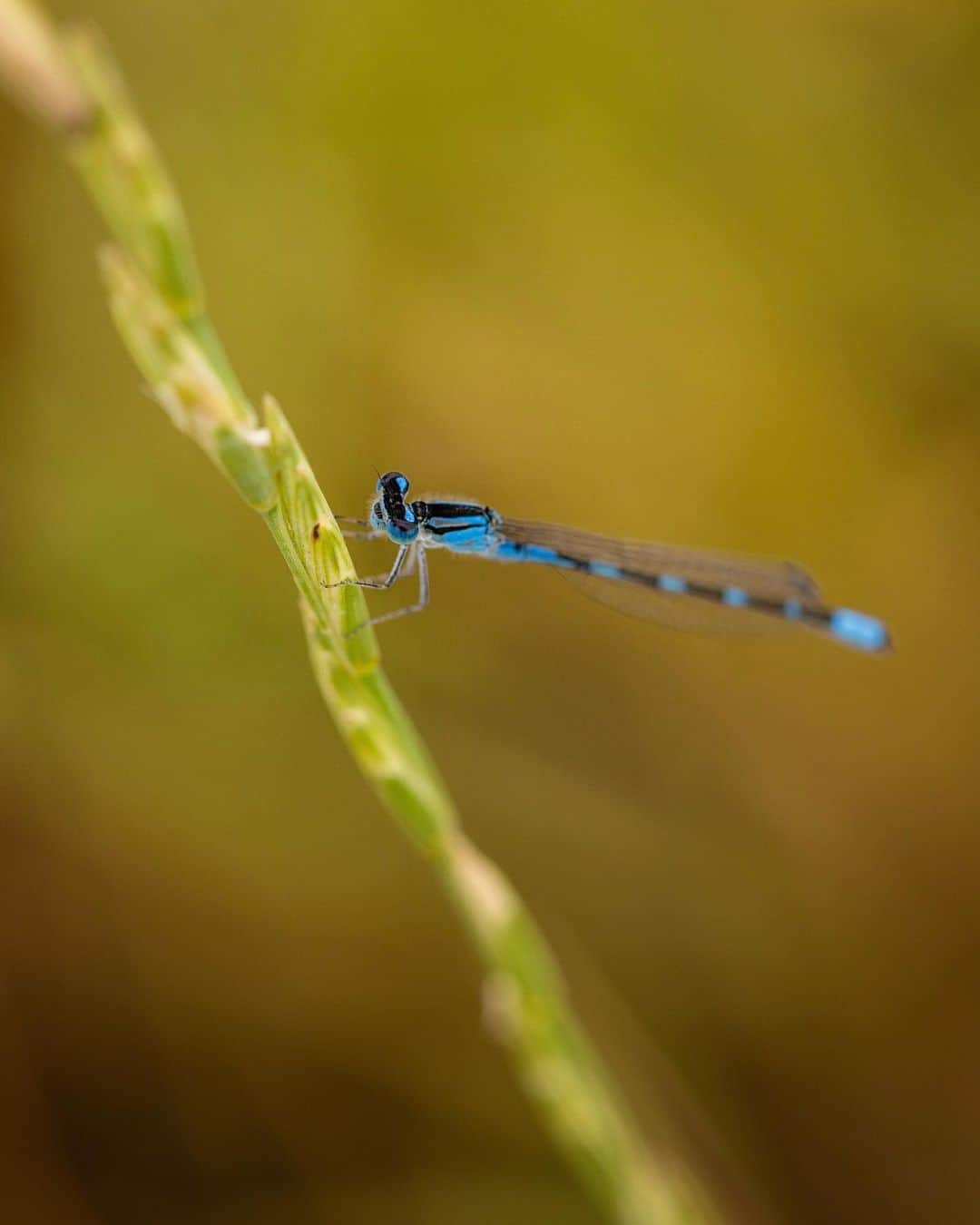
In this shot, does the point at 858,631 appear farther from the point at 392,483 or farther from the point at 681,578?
the point at 392,483

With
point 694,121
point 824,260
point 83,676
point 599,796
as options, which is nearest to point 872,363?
point 824,260

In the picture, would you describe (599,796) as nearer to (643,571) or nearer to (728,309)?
(643,571)

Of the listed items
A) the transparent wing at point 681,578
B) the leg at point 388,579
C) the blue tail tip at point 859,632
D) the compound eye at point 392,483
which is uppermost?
the compound eye at point 392,483

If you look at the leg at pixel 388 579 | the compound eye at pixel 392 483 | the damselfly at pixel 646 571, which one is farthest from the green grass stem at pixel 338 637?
the damselfly at pixel 646 571

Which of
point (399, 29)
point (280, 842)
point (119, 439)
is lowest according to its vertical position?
point (280, 842)

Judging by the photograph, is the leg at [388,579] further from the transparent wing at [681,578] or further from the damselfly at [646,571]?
the transparent wing at [681,578]

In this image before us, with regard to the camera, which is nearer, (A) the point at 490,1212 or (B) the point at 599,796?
(A) the point at 490,1212
